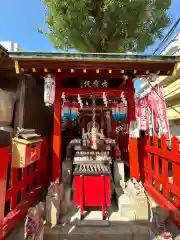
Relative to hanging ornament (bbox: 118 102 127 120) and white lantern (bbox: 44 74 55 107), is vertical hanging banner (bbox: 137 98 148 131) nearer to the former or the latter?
hanging ornament (bbox: 118 102 127 120)

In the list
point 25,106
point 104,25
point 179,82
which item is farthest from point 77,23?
point 179,82

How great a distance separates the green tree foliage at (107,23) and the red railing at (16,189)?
786cm

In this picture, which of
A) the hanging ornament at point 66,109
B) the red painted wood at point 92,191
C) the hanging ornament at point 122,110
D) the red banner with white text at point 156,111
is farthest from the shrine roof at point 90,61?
the red painted wood at point 92,191

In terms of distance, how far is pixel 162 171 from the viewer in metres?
4.22

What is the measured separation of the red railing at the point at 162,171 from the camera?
3596 millimetres

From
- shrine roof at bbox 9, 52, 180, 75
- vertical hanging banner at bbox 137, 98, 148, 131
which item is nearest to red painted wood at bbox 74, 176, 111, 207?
shrine roof at bbox 9, 52, 180, 75

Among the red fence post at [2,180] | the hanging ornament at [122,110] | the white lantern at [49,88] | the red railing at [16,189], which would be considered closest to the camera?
the red fence post at [2,180]

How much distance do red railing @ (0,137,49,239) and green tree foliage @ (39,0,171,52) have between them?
25.8 feet

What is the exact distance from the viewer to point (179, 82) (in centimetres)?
1241

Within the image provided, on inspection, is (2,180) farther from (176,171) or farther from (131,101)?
(131,101)

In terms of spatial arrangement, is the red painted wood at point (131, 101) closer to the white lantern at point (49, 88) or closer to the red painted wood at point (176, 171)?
the red painted wood at point (176, 171)

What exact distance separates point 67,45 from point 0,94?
8.10 meters

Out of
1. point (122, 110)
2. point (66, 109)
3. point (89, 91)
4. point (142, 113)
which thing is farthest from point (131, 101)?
point (142, 113)

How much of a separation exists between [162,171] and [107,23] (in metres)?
8.81
